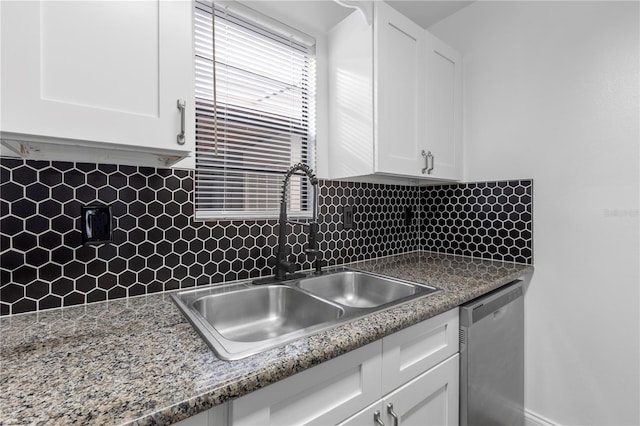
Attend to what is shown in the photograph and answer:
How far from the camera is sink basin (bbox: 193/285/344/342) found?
1.12 m

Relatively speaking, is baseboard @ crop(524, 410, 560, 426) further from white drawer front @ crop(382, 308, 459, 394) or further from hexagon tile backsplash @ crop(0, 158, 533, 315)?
white drawer front @ crop(382, 308, 459, 394)

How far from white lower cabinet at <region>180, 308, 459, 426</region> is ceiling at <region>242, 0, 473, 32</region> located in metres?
1.60

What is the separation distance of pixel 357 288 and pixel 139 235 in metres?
1.02

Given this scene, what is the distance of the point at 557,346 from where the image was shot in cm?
159

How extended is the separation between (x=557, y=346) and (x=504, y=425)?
1.65ft

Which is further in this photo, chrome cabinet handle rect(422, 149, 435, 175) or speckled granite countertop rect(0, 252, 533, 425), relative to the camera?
chrome cabinet handle rect(422, 149, 435, 175)

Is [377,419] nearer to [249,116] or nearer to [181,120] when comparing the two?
[181,120]

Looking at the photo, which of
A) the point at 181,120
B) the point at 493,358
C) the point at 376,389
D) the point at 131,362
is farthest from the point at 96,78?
the point at 493,358

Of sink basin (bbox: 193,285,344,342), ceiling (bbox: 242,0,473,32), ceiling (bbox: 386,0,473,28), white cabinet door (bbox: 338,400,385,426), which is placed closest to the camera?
white cabinet door (bbox: 338,400,385,426)

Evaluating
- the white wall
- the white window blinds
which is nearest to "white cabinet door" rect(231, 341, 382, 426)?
the white window blinds

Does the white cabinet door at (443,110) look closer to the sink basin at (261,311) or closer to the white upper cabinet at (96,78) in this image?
the sink basin at (261,311)

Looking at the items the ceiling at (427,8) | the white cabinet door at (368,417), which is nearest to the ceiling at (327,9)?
the ceiling at (427,8)

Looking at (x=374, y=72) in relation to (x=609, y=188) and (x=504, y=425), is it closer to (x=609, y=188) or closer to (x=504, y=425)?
(x=609, y=188)

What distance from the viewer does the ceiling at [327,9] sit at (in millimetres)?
1528
